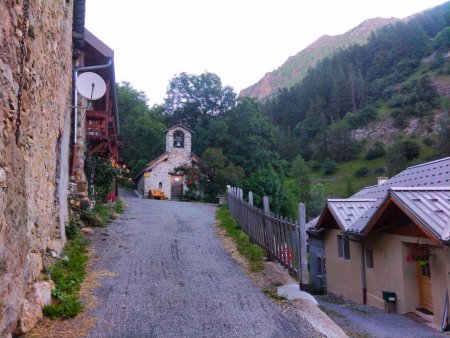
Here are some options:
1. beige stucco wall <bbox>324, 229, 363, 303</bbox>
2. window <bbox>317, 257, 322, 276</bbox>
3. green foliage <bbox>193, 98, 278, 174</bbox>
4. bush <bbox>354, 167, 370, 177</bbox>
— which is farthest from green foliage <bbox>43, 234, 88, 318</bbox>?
bush <bbox>354, 167, 370, 177</bbox>

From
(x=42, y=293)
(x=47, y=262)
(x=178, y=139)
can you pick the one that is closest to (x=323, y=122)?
(x=178, y=139)

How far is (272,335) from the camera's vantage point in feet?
16.2

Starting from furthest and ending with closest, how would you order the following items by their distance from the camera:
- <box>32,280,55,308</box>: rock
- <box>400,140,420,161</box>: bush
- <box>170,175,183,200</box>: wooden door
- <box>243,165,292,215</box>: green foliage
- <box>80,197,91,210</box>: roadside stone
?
<box>400,140,420,161</box>: bush
<box>170,175,183,200</box>: wooden door
<box>243,165,292,215</box>: green foliage
<box>80,197,91,210</box>: roadside stone
<box>32,280,55,308</box>: rock

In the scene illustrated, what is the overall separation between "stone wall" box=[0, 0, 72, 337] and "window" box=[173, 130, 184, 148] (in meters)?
24.4

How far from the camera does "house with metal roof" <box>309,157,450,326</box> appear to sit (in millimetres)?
8953

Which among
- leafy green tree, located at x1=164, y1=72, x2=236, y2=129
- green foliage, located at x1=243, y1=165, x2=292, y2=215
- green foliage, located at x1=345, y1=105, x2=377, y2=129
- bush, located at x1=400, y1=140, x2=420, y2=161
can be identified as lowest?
green foliage, located at x1=243, y1=165, x2=292, y2=215

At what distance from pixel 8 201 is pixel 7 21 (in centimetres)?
168

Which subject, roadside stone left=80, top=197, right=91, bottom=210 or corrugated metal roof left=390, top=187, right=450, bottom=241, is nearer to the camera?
corrugated metal roof left=390, top=187, right=450, bottom=241

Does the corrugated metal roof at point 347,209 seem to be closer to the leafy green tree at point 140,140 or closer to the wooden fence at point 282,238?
the wooden fence at point 282,238

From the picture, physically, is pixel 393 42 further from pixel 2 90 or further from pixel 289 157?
pixel 2 90

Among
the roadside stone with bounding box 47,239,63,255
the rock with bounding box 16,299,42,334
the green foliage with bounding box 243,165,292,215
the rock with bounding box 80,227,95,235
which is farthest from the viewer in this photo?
the green foliage with bounding box 243,165,292,215

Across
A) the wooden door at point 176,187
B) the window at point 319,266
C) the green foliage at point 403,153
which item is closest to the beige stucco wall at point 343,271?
the window at point 319,266

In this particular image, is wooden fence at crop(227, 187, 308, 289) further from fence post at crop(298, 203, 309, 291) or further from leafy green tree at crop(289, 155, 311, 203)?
leafy green tree at crop(289, 155, 311, 203)

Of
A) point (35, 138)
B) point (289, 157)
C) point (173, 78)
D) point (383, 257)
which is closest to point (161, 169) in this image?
point (173, 78)
